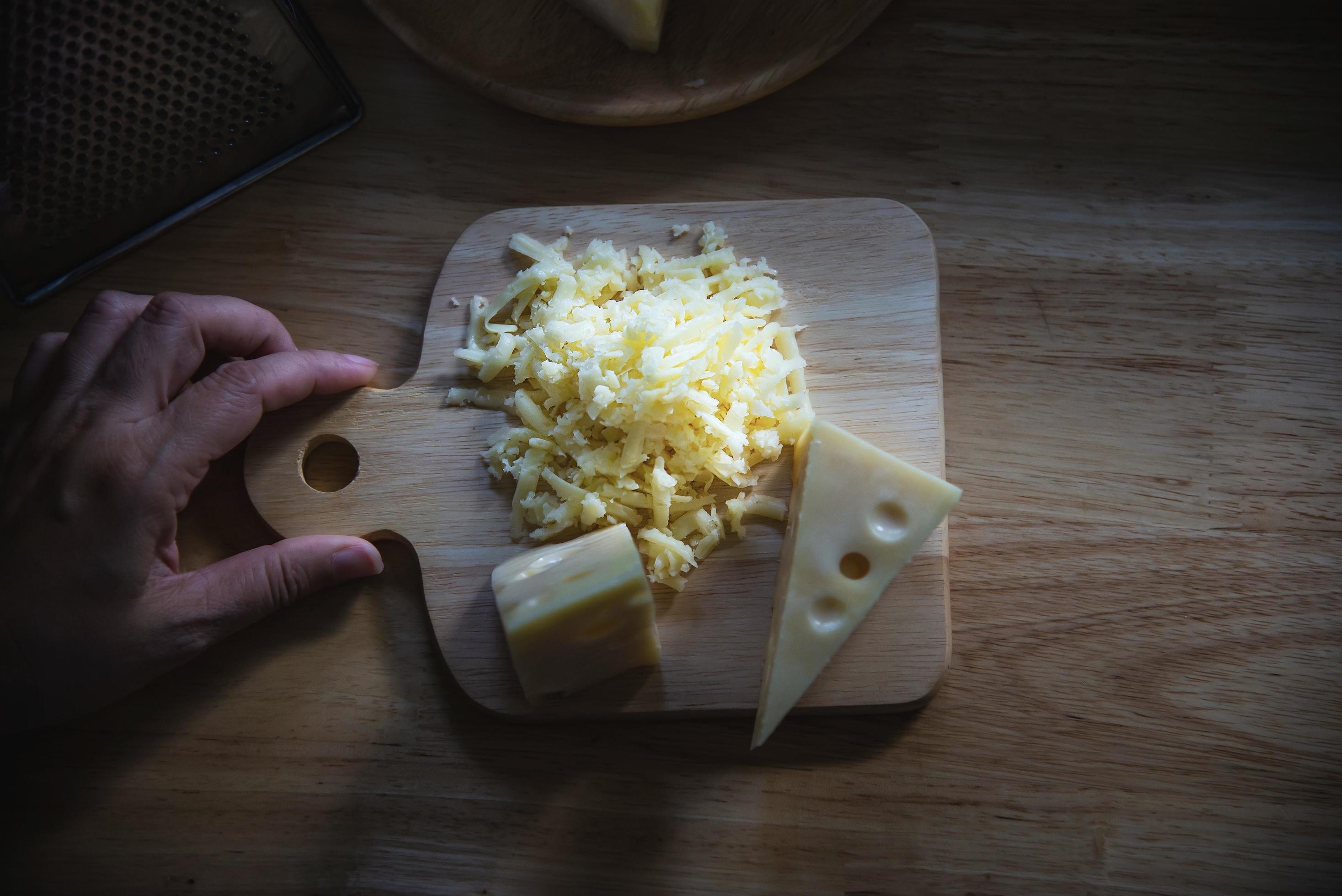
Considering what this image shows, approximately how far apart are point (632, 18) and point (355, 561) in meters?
1.16

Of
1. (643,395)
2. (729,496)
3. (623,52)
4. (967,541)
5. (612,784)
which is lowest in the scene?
(612,784)

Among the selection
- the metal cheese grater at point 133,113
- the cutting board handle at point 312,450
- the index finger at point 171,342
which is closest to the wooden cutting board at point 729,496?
the cutting board handle at point 312,450

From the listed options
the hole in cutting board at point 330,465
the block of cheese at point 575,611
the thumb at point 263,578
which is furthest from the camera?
the hole in cutting board at point 330,465

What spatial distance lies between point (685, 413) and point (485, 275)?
523mm

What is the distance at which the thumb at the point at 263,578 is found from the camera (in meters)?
1.51

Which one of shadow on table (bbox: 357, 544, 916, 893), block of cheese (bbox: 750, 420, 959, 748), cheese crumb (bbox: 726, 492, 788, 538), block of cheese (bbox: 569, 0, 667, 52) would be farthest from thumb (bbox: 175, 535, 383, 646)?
block of cheese (bbox: 569, 0, 667, 52)

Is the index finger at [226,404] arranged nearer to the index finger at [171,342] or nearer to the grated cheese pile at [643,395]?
the index finger at [171,342]

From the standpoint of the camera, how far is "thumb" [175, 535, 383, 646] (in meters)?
1.51

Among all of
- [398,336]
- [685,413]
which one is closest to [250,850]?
[398,336]

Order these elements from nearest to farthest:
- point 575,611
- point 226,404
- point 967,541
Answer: point 575,611
point 226,404
point 967,541

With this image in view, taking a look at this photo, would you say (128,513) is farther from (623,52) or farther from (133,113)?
(623,52)

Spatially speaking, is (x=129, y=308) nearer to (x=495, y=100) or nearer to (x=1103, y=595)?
(x=495, y=100)

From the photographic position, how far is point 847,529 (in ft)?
4.83

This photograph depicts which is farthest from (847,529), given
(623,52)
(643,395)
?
(623,52)
